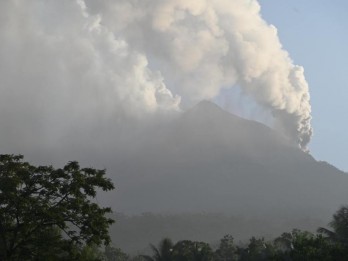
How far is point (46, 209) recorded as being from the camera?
20875 millimetres

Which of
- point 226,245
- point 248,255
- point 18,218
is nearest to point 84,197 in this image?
point 18,218

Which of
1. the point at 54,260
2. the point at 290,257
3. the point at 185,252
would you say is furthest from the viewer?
the point at 185,252

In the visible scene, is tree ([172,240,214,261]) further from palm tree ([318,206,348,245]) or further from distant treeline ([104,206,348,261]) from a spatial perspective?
palm tree ([318,206,348,245])

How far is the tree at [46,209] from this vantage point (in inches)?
835

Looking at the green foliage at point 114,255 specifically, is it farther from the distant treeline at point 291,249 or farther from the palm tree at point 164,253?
the palm tree at point 164,253

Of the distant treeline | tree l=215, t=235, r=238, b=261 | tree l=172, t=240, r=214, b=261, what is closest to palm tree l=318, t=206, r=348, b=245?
the distant treeline

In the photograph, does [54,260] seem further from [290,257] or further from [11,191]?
[290,257]

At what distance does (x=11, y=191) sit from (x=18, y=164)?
1.67 metres

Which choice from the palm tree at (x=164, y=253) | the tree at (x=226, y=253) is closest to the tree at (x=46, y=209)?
the palm tree at (x=164, y=253)

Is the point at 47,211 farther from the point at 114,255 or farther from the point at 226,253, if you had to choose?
the point at 114,255

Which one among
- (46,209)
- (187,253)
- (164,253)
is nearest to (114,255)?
(187,253)

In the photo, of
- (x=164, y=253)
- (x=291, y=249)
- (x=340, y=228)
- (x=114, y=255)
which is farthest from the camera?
(x=114, y=255)

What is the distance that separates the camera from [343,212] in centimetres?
5553

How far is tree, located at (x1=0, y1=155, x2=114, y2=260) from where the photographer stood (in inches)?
835
